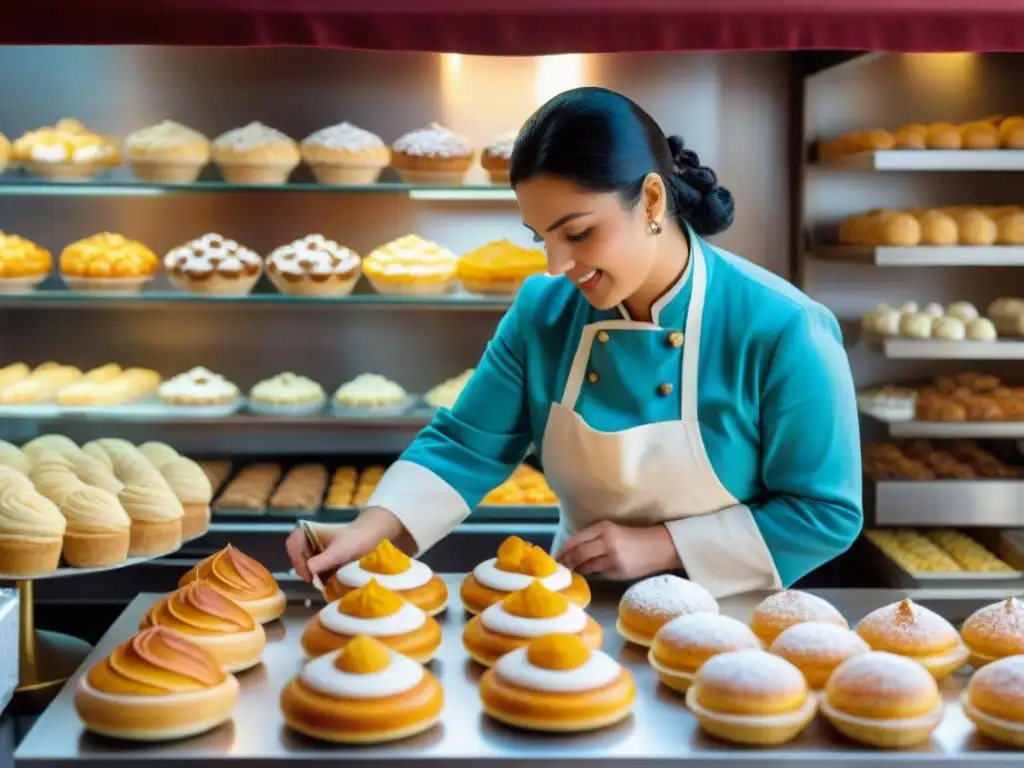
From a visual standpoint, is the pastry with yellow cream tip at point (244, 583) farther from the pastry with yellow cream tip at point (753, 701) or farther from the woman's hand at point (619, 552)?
the pastry with yellow cream tip at point (753, 701)

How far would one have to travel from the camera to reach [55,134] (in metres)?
3.68

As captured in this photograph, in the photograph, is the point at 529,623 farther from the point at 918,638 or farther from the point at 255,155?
the point at 255,155

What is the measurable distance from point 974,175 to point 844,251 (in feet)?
2.16

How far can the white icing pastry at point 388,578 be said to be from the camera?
155 centimetres

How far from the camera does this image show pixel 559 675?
48.4 inches

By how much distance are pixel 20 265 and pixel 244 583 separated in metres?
2.42

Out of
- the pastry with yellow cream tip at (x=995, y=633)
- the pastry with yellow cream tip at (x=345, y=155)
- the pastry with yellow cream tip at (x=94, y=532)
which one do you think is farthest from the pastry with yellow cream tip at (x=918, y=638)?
the pastry with yellow cream tip at (x=345, y=155)

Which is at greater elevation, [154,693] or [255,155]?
[255,155]

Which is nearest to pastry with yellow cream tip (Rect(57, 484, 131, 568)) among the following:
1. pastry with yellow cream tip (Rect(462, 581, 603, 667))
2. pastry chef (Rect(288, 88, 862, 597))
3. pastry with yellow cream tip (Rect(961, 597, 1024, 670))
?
pastry chef (Rect(288, 88, 862, 597))

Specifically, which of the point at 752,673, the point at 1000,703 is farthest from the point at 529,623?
the point at 1000,703

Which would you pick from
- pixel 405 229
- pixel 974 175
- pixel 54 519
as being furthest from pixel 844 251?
pixel 54 519

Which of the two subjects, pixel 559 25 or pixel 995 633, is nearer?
pixel 995 633

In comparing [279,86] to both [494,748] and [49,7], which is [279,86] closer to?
[49,7]

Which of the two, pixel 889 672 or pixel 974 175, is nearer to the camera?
pixel 889 672
